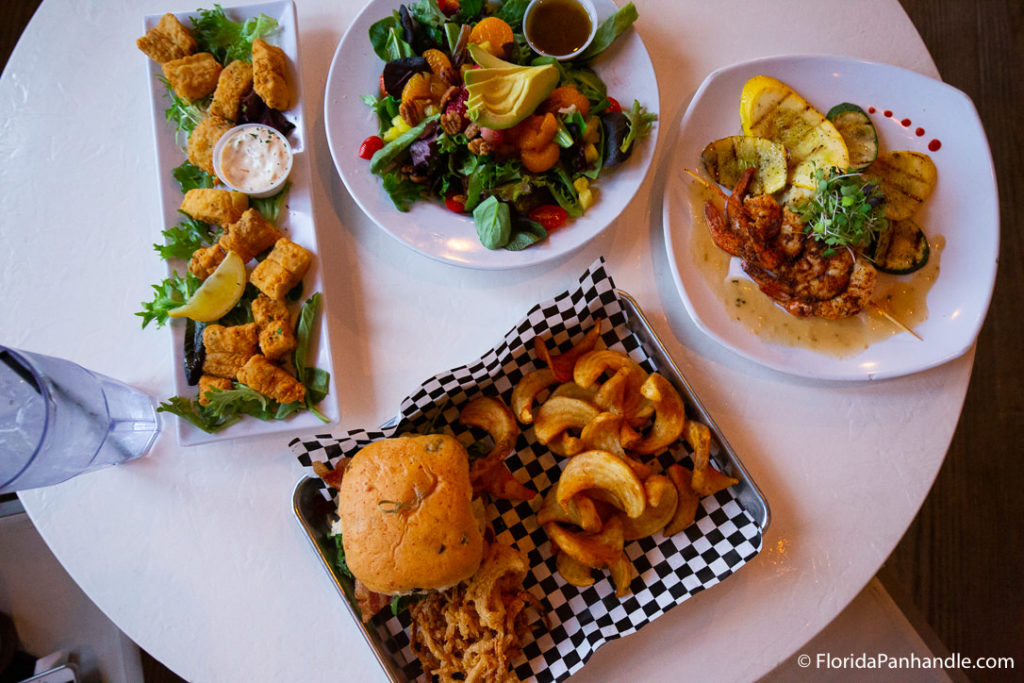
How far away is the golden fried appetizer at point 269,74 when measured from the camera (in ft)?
6.88

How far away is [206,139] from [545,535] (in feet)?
5.57

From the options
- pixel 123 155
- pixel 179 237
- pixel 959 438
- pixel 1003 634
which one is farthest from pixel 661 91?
pixel 1003 634

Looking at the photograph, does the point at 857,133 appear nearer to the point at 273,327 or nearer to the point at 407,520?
the point at 407,520

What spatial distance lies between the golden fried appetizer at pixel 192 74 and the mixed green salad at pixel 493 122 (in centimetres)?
55

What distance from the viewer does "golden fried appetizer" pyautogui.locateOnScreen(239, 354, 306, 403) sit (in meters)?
2.00

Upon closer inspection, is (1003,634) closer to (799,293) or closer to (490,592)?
(799,293)

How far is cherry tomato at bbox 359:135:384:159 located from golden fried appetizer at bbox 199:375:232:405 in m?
0.84

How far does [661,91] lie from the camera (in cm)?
228

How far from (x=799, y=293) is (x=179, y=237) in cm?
203

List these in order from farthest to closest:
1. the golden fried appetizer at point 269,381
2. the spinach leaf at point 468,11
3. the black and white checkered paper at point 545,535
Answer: the spinach leaf at point 468,11
the golden fried appetizer at point 269,381
the black and white checkered paper at point 545,535

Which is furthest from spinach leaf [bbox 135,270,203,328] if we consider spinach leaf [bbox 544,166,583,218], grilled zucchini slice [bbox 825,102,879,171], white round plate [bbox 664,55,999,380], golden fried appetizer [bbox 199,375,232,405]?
grilled zucchini slice [bbox 825,102,879,171]

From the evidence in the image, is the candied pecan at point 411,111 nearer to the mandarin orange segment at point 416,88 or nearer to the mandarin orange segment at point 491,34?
the mandarin orange segment at point 416,88

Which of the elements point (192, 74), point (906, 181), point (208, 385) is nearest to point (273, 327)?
point (208, 385)

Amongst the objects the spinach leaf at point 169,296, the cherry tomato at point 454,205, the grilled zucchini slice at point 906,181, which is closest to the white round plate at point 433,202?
the cherry tomato at point 454,205
